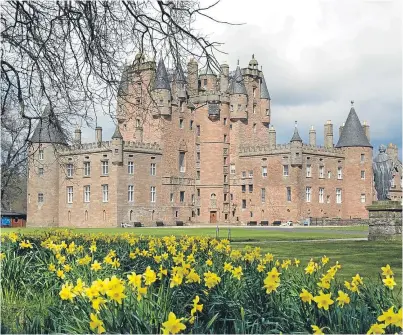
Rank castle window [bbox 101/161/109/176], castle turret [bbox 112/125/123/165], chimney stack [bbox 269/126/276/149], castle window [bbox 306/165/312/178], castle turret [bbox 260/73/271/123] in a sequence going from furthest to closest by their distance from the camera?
1. castle turret [bbox 260/73/271/123]
2. chimney stack [bbox 269/126/276/149]
3. castle window [bbox 306/165/312/178]
4. castle window [bbox 101/161/109/176]
5. castle turret [bbox 112/125/123/165]

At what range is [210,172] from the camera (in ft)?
219

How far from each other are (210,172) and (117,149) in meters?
12.7

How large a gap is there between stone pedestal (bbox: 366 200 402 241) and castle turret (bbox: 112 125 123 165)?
3699 cm

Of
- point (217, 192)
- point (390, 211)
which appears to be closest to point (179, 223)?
point (217, 192)

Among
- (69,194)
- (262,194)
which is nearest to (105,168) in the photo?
(69,194)

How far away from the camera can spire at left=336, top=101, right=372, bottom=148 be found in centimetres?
6812

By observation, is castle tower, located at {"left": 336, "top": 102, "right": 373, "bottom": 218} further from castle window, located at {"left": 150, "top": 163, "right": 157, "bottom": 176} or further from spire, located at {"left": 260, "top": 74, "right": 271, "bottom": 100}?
castle window, located at {"left": 150, "top": 163, "right": 157, "bottom": 176}

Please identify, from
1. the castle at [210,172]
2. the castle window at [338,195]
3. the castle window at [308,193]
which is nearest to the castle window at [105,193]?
the castle at [210,172]

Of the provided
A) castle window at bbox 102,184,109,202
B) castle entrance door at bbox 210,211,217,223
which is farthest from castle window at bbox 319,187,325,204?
castle window at bbox 102,184,109,202

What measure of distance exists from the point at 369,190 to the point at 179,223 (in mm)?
22303

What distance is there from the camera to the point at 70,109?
37.0 feet

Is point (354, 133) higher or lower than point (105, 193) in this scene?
higher

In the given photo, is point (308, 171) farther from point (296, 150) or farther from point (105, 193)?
point (105, 193)

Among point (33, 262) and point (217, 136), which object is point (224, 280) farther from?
point (217, 136)
